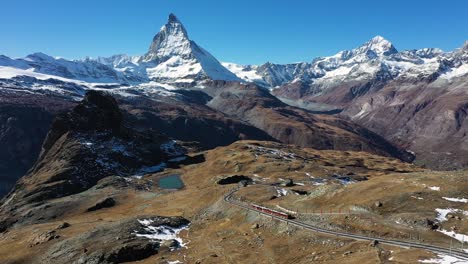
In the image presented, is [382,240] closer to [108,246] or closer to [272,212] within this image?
[272,212]

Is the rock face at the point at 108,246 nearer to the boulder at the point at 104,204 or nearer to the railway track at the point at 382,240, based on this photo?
the railway track at the point at 382,240

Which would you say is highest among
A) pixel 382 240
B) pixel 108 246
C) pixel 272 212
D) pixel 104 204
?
pixel 382 240

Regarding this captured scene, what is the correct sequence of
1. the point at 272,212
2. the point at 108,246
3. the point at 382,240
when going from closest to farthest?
1. the point at 382,240
2. the point at 108,246
3. the point at 272,212

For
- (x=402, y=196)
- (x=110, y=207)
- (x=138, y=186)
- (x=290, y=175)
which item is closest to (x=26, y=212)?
(x=110, y=207)

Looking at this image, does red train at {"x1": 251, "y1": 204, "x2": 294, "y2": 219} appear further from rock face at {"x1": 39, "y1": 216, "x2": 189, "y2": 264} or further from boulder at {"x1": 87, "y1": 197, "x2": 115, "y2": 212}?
boulder at {"x1": 87, "y1": 197, "x2": 115, "y2": 212}

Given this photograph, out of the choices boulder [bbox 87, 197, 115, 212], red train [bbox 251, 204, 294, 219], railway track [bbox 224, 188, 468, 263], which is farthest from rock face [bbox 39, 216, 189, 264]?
boulder [bbox 87, 197, 115, 212]

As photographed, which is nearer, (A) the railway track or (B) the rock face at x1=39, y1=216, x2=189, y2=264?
(A) the railway track

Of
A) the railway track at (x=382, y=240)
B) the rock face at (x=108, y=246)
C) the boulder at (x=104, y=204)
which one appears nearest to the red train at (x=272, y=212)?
the railway track at (x=382, y=240)

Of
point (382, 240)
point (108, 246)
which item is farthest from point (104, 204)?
point (382, 240)

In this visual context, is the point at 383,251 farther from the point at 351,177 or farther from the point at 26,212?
the point at 351,177

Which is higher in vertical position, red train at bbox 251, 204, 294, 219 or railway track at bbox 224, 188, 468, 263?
railway track at bbox 224, 188, 468, 263

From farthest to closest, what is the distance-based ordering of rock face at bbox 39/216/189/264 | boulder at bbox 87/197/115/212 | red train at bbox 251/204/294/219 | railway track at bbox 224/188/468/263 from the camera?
boulder at bbox 87/197/115/212 → red train at bbox 251/204/294/219 → rock face at bbox 39/216/189/264 → railway track at bbox 224/188/468/263
